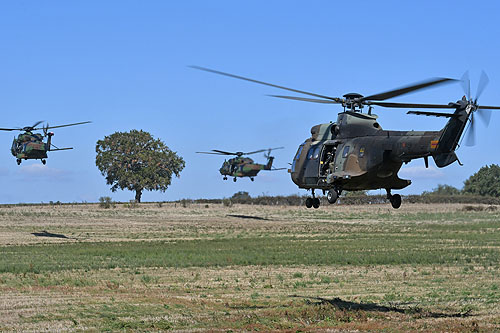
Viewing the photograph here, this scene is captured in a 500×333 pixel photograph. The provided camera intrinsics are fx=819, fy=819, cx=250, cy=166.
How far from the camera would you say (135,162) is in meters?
128

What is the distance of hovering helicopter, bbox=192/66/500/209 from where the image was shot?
2275 centimetres

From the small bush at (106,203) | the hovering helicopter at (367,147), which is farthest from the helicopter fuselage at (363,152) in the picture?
the small bush at (106,203)

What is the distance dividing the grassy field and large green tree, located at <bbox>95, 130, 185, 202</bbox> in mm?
40544

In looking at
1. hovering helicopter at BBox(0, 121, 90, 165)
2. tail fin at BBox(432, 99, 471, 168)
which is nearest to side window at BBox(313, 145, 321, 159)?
tail fin at BBox(432, 99, 471, 168)

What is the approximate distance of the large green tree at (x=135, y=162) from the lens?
12681cm

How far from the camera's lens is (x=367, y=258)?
49.5m

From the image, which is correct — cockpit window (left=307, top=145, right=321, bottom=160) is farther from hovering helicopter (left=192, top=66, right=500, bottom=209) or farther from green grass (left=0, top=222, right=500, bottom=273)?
green grass (left=0, top=222, right=500, bottom=273)

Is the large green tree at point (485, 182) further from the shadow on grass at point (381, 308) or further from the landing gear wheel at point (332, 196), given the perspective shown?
the landing gear wheel at point (332, 196)

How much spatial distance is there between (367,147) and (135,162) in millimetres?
105461

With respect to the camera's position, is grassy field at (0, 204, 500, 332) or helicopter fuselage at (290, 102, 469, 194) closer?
helicopter fuselage at (290, 102, 469, 194)

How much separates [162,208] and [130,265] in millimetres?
52861

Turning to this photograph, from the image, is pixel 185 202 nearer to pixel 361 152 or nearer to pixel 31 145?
pixel 31 145

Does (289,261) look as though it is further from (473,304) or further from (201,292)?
(473,304)

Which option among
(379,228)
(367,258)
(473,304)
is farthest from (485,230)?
(473,304)
